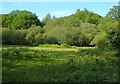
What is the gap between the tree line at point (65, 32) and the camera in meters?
30.9

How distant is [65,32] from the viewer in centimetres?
4219

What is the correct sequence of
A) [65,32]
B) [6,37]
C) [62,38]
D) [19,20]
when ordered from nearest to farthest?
[6,37] < [62,38] < [65,32] < [19,20]

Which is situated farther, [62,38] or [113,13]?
[62,38]

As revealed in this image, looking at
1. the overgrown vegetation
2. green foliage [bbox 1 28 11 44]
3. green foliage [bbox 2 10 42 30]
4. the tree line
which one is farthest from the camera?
green foliage [bbox 2 10 42 30]

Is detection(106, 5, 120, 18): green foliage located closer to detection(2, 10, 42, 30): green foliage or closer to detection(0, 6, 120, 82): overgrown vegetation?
detection(0, 6, 120, 82): overgrown vegetation

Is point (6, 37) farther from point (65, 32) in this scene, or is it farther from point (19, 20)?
point (19, 20)

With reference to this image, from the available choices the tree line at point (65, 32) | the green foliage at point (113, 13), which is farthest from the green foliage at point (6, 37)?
the green foliage at point (113, 13)

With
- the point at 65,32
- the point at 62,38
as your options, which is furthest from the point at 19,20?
the point at 62,38

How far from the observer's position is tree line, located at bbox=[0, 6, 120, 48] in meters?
30.9

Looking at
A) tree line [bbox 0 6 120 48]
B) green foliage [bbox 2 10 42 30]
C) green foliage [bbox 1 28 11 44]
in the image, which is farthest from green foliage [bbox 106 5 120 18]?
green foliage [bbox 2 10 42 30]

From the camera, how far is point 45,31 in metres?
43.5

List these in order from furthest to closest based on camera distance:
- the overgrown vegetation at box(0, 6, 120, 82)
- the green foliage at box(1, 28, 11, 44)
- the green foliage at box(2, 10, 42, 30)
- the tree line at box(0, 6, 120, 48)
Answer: the green foliage at box(2, 10, 42, 30)
the green foliage at box(1, 28, 11, 44)
the tree line at box(0, 6, 120, 48)
the overgrown vegetation at box(0, 6, 120, 82)

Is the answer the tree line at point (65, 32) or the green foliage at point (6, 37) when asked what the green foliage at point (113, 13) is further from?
the green foliage at point (6, 37)

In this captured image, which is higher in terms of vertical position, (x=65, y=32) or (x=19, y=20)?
(x=19, y=20)
